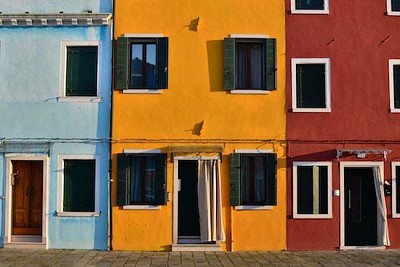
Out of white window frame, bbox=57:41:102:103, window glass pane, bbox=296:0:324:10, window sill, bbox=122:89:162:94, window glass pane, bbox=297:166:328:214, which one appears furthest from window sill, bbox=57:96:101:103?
window glass pane, bbox=296:0:324:10

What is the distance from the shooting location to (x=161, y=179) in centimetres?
1519

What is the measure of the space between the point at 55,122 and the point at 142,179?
9.95 ft

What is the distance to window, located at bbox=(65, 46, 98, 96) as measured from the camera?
51.1 feet

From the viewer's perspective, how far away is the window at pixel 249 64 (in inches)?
604

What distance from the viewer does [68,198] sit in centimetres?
1538

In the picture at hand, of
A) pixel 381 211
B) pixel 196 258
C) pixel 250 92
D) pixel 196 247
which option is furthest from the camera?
pixel 250 92

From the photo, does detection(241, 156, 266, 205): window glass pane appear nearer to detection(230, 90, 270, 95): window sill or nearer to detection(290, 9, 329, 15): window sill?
detection(230, 90, 270, 95): window sill

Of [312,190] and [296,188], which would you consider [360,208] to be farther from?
[296,188]

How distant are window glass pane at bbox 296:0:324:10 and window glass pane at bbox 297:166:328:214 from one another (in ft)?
15.6

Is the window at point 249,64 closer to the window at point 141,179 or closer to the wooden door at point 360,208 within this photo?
the window at point 141,179

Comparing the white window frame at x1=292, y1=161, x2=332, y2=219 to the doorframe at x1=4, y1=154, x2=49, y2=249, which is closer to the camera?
the doorframe at x1=4, y1=154, x2=49, y2=249

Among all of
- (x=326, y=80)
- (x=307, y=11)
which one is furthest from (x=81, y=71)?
(x=326, y=80)

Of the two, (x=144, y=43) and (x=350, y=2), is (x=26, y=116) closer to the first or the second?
Answer: (x=144, y=43)

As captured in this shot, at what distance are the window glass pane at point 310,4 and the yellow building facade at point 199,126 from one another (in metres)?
0.59
